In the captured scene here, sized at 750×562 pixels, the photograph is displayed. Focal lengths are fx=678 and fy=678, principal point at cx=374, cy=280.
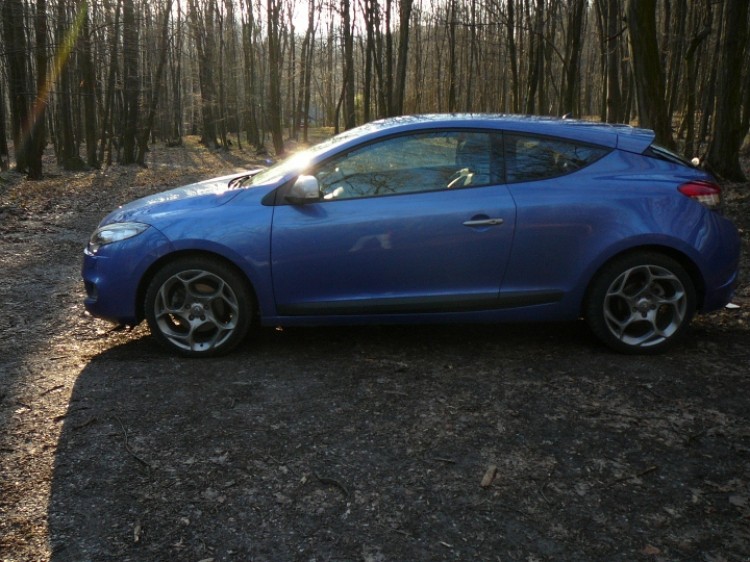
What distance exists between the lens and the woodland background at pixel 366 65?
38.8 feet

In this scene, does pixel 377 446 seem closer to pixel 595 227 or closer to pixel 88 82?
pixel 595 227

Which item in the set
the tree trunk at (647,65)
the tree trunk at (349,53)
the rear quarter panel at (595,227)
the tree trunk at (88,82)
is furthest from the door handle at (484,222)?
the tree trunk at (349,53)

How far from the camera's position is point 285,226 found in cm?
457

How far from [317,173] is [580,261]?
1.89 metres

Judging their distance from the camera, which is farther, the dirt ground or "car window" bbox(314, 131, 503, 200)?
"car window" bbox(314, 131, 503, 200)

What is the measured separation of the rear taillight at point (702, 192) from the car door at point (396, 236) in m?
1.21

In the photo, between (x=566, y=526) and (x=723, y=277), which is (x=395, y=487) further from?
(x=723, y=277)

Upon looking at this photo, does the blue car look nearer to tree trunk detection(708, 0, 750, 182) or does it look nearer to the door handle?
the door handle

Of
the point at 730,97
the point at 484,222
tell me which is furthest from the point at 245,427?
the point at 730,97

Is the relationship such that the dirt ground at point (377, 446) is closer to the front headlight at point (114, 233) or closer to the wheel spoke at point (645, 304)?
the wheel spoke at point (645, 304)

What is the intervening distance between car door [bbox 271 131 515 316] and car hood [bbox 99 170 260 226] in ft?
1.66

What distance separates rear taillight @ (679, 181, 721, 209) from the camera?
4586 mm

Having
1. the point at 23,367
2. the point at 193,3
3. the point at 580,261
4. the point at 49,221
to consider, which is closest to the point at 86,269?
the point at 23,367

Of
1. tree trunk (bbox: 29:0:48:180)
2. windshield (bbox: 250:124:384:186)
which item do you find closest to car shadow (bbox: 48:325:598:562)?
windshield (bbox: 250:124:384:186)
